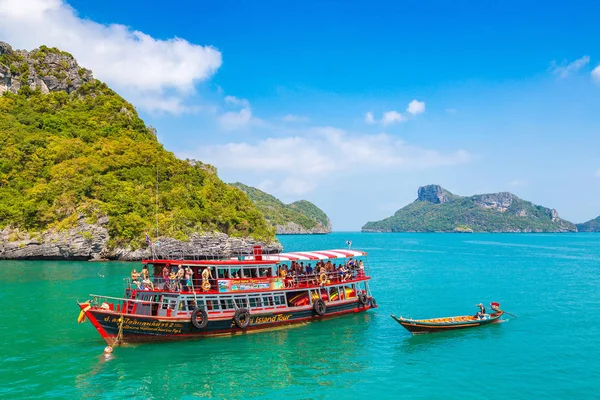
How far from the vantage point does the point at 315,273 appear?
103 ft

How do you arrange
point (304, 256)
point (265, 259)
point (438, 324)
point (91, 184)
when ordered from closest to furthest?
point (438, 324) < point (265, 259) < point (304, 256) < point (91, 184)

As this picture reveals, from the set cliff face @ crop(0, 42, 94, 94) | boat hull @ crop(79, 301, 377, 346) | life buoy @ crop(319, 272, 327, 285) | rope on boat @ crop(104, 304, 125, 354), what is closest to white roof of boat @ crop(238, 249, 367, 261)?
life buoy @ crop(319, 272, 327, 285)

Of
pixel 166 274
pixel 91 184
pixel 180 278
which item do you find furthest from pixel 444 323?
pixel 91 184

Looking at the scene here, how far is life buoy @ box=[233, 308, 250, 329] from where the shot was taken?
2605 cm

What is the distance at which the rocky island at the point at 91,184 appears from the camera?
7038cm

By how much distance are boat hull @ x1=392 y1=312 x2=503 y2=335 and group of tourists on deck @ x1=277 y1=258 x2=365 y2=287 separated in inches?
285

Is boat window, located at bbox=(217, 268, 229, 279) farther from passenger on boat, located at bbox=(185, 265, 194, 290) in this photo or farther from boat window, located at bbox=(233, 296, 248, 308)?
passenger on boat, located at bbox=(185, 265, 194, 290)

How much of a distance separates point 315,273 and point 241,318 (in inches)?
288

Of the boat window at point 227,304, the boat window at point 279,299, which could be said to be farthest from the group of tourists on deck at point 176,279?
the boat window at point 279,299

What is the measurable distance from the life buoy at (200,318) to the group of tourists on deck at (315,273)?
660 centimetres

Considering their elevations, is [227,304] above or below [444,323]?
above

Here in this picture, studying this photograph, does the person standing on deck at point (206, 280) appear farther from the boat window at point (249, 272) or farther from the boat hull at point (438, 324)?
the boat hull at point (438, 324)

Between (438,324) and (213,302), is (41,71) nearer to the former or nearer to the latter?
(213,302)

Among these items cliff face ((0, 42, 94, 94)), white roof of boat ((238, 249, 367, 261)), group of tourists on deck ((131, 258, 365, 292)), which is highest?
cliff face ((0, 42, 94, 94))
